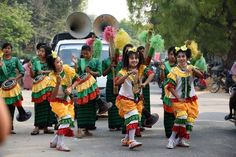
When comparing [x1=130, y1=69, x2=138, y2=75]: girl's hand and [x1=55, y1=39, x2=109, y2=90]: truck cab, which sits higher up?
[x1=55, y1=39, x2=109, y2=90]: truck cab

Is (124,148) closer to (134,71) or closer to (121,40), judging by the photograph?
(134,71)

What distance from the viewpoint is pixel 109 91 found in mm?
9781

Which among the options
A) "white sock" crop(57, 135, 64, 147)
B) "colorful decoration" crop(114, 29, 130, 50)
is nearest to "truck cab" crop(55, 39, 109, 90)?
"colorful decoration" crop(114, 29, 130, 50)

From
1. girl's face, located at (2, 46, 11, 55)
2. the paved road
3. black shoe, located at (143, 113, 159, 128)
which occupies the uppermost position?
girl's face, located at (2, 46, 11, 55)

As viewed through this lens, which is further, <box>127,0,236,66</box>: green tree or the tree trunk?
the tree trunk

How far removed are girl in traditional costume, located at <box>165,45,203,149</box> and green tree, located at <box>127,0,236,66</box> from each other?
1661 cm

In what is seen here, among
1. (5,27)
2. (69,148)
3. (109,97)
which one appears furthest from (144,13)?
(69,148)

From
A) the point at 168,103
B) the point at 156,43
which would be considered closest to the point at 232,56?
the point at 156,43

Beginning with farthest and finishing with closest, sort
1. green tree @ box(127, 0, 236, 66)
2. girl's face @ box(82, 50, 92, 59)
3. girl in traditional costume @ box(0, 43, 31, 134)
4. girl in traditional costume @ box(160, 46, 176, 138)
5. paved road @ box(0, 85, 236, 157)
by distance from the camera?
green tree @ box(127, 0, 236, 66) → girl in traditional costume @ box(0, 43, 31, 134) → girl's face @ box(82, 50, 92, 59) → girl in traditional costume @ box(160, 46, 176, 138) → paved road @ box(0, 85, 236, 157)

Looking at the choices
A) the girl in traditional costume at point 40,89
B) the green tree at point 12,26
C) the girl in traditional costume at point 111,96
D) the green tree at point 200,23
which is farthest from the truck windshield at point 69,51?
the green tree at point 12,26

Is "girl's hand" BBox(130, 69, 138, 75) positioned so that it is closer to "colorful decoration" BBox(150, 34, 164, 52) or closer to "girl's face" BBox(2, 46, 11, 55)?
"colorful decoration" BBox(150, 34, 164, 52)

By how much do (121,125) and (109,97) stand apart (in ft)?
1.96

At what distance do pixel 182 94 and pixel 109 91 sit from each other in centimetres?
242

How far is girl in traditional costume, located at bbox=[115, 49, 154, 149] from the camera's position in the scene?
24.7ft
